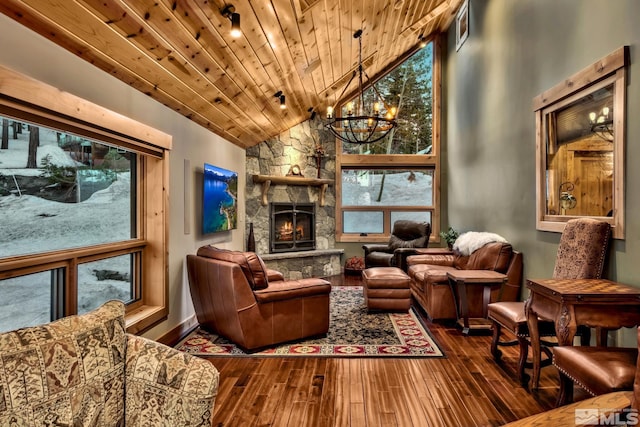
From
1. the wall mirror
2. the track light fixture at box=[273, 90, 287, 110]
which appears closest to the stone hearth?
the track light fixture at box=[273, 90, 287, 110]

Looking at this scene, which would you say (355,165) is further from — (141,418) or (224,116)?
(141,418)

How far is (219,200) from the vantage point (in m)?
4.64

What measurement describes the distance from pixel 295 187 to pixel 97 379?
5.53 metres

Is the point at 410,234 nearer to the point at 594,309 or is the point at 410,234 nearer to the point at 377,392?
the point at 377,392

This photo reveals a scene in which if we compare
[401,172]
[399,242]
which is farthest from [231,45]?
[401,172]

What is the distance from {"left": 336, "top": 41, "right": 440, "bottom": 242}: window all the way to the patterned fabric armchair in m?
6.11

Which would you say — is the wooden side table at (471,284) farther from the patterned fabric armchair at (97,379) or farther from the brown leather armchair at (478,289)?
the patterned fabric armchair at (97,379)

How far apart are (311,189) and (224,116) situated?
116 inches

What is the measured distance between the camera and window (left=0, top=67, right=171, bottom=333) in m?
1.92

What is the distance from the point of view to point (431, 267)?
482 centimetres

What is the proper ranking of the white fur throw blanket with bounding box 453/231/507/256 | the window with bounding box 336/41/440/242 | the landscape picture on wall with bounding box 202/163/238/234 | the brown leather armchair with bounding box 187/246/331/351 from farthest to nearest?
the window with bounding box 336/41/440/242
the white fur throw blanket with bounding box 453/231/507/256
the landscape picture on wall with bounding box 202/163/238/234
the brown leather armchair with bounding box 187/246/331/351

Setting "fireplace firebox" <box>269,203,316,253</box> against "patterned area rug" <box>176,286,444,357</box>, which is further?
"fireplace firebox" <box>269,203,316,253</box>

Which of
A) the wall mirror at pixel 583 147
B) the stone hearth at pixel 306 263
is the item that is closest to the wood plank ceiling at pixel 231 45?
the stone hearth at pixel 306 263

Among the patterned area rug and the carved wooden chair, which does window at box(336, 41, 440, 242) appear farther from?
the carved wooden chair
